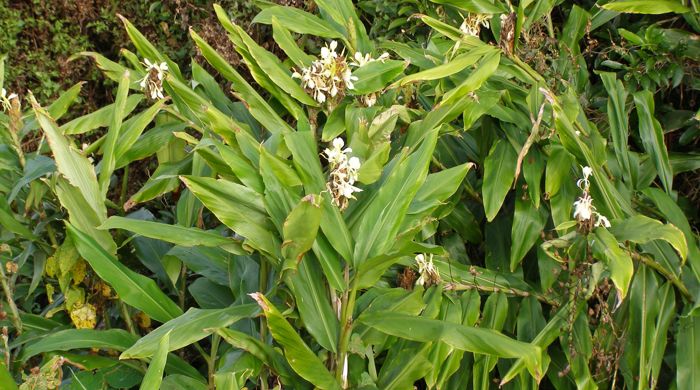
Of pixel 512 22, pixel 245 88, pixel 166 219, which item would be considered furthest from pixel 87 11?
pixel 512 22

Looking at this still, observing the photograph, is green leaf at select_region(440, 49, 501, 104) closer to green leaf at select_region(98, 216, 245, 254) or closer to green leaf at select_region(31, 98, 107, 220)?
green leaf at select_region(98, 216, 245, 254)

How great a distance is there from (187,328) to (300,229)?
1.10 ft

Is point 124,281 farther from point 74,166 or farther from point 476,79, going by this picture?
point 476,79

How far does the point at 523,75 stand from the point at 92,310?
1330 millimetres

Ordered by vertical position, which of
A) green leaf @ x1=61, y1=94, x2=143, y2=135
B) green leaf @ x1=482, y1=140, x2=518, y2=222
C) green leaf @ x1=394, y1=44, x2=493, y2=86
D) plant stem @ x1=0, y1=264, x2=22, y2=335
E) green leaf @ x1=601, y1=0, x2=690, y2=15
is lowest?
plant stem @ x1=0, y1=264, x2=22, y2=335

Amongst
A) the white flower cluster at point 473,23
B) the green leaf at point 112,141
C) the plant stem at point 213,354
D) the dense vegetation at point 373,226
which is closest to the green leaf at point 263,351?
the dense vegetation at point 373,226

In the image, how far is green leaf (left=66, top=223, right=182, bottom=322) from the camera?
5.82 feet

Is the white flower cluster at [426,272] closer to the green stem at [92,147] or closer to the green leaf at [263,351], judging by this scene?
the green leaf at [263,351]

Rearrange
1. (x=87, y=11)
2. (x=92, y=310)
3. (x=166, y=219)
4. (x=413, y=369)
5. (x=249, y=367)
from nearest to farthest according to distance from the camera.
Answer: (x=249, y=367) → (x=413, y=369) → (x=92, y=310) → (x=166, y=219) → (x=87, y=11)

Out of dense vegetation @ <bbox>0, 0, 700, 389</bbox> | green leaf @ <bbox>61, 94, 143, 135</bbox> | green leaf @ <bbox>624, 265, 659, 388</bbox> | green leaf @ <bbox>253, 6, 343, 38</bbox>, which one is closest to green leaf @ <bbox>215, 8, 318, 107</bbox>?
dense vegetation @ <bbox>0, 0, 700, 389</bbox>

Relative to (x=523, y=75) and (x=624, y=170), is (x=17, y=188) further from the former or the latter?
(x=624, y=170)

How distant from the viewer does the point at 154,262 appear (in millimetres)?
2219

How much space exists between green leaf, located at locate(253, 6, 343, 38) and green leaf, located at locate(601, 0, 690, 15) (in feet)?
2.63

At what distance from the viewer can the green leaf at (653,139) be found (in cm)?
214
